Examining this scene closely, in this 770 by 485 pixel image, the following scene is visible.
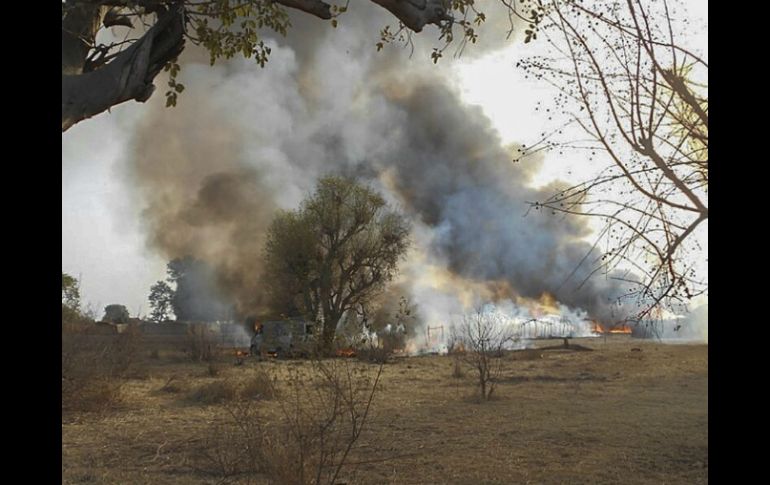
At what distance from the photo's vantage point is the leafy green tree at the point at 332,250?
2556cm

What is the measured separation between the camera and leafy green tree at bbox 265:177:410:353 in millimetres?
25562

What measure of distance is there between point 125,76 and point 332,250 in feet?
73.1

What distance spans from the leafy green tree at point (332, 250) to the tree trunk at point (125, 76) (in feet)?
70.4

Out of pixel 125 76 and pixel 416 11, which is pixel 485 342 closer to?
pixel 416 11

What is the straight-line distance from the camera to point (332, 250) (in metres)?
25.9

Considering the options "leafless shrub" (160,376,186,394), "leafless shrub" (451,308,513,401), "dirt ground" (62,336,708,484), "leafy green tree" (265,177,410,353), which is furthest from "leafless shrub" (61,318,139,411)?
"leafy green tree" (265,177,410,353)

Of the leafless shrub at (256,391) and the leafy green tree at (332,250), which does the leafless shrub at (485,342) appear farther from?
the leafy green tree at (332,250)

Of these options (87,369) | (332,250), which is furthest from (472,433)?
(332,250)

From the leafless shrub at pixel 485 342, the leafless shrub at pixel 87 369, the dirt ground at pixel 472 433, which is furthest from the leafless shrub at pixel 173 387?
the leafless shrub at pixel 485 342

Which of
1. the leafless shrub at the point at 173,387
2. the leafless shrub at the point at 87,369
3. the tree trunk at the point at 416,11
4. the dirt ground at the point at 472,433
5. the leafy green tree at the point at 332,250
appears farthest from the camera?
the leafy green tree at the point at 332,250

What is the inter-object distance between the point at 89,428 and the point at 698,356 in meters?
18.2

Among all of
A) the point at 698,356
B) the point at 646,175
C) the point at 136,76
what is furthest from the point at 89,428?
the point at 698,356

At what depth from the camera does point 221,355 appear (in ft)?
68.4
